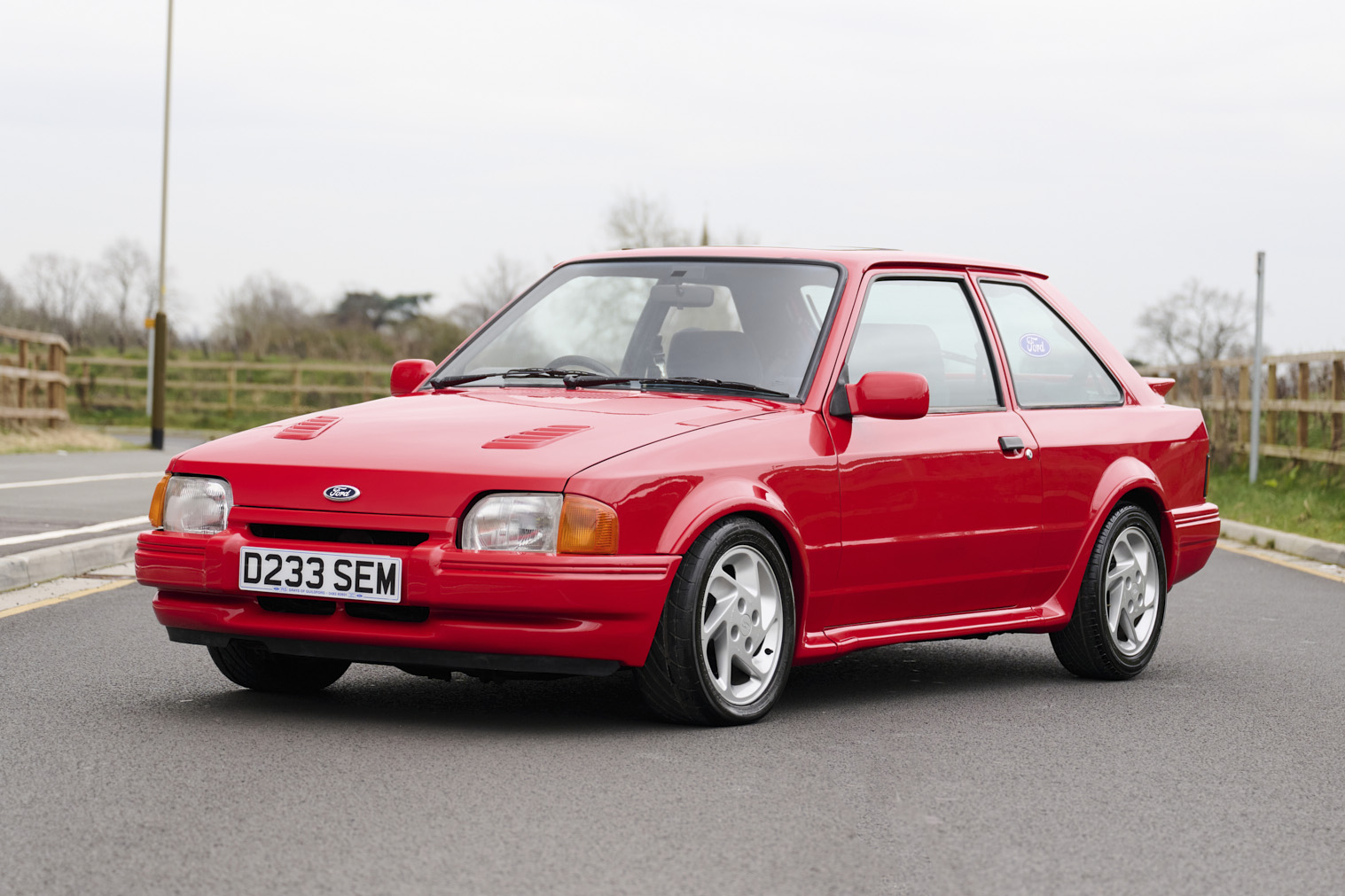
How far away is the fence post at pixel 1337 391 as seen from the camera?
725 inches

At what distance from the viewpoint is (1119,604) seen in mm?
7141

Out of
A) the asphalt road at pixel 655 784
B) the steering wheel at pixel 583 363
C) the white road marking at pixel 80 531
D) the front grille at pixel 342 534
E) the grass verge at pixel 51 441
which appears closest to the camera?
the asphalt road at pixel 655 784

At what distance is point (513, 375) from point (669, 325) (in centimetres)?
60

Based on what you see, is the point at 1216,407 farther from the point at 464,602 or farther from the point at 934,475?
the point at 464,602

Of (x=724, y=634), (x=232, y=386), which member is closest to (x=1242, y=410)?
(x=724, y=634)

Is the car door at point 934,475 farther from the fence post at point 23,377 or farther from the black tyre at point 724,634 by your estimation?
the fence post at point 23,377

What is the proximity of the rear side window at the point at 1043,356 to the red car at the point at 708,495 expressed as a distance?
0.01 meters

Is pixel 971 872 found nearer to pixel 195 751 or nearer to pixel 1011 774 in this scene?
pixel 1011 774

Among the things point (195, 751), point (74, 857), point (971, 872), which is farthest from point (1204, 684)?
point (74, 857)

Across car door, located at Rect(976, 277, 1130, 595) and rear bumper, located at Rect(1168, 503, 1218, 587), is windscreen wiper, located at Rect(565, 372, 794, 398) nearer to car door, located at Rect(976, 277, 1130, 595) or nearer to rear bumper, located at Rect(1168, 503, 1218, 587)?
car door, located at Rect(976, 277, 1130, 595)

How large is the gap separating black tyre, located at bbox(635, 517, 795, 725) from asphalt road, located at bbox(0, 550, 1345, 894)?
0.10m

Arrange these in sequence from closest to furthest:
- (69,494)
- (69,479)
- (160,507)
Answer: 1. (160,507)
2. (69,494)
3. (69,479)

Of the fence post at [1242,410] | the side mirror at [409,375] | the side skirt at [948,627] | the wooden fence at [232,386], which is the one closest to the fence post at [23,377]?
the wooden fence at [232,386]

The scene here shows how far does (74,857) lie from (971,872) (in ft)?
6.57
